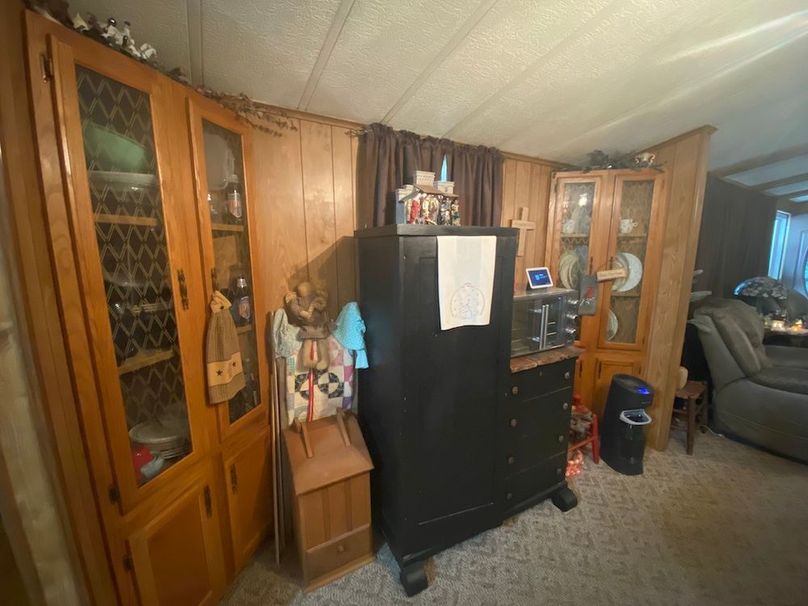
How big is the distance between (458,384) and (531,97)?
136 centimetres

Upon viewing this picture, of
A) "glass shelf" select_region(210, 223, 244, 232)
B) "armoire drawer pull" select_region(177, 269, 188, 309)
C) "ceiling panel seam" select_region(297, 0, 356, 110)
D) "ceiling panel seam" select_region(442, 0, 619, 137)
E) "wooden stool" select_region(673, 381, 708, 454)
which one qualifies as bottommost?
"wooden stool" select_region(673, 381, 708, 454)

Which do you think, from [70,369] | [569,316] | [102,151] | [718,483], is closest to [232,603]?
[70,369]

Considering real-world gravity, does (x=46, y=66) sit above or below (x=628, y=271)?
above

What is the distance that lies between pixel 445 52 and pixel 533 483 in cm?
210

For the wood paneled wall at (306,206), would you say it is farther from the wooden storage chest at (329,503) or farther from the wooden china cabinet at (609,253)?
the wooden china cabinet at (609,253)

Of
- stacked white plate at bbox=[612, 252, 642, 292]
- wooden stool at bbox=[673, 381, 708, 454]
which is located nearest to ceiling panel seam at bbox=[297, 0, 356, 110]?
stacked white plate at bbox=[612, 252, 642, 292]

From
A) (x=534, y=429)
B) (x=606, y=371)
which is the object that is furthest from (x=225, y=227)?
(x=606, y=371)

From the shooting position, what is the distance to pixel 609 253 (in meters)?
2.15

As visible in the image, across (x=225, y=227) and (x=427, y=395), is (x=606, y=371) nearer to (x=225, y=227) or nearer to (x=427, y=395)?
(x=427, y=395)

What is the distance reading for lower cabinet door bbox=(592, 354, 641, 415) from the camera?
225cm

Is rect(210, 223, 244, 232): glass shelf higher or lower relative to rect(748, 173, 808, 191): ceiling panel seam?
lower

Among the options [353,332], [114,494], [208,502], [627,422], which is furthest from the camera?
[627,422]

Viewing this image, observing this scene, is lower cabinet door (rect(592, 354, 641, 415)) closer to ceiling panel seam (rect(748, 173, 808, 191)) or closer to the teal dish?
ceiling panel seam (rect(748, 173, 808, 191))

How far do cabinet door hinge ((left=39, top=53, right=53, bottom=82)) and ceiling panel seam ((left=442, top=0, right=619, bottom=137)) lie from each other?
1421mm
